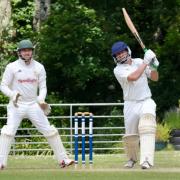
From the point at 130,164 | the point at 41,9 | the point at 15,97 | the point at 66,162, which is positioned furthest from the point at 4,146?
the point at 41,9

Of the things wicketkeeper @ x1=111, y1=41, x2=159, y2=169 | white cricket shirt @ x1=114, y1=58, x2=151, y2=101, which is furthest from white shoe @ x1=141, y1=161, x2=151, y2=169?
white cricket shirt @ x1=114, y1=58, x2=151, y2=101

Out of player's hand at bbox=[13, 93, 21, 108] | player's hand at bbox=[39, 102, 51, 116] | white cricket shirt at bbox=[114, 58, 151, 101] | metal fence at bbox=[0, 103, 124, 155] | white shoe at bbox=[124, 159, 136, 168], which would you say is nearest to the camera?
player's hand at bbox=[13, 93, 21, 108]

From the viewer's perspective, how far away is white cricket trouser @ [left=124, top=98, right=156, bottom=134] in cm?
1337

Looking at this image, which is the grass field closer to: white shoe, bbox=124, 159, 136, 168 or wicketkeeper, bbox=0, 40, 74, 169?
white shoe, bbox=124, 159, 136, 168

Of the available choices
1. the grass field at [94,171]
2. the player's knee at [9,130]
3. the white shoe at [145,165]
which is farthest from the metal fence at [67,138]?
the white shoe at [145,165]

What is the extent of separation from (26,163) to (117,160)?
165 cm

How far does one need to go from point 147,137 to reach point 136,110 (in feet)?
1.67

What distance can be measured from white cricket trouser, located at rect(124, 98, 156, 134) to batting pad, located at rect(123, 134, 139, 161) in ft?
0.49

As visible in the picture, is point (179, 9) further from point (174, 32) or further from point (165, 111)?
point (165, 111)

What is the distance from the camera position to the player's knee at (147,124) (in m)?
13.2

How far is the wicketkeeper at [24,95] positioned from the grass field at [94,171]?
453 mm

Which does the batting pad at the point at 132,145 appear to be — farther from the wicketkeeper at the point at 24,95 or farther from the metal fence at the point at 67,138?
the metal fence at the point at 67,138

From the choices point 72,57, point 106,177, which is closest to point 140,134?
point 106,177

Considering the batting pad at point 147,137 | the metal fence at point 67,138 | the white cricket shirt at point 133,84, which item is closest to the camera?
the batting pad at point 147,137
